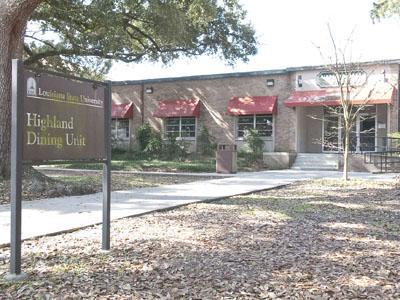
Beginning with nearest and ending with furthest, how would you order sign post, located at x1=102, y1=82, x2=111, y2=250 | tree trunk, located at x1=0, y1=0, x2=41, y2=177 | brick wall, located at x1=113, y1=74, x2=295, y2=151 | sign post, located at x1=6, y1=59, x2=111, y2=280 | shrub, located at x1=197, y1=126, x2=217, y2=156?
sign post, located at x1=6, y1=59, x2=111, y2=280
sign post, located at x1=102, y1=82, x2=111, y2=250
tree trunk, located at x1=0, y1=0, x2=41, y2=177
brick wall, located at x1=113, y1=74, x2=295, y2=151
shrub, located at x1=197, y1=126, x2=217, y2=156

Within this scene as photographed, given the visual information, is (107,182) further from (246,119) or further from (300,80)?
(246,119)

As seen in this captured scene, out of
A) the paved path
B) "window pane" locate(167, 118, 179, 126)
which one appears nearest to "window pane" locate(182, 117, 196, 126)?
"window pane" locate(167, 118, 179, 126)

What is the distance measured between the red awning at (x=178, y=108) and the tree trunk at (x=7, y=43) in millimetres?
17490

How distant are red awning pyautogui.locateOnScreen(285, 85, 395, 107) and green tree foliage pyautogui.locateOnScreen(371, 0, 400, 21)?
529 centimetres

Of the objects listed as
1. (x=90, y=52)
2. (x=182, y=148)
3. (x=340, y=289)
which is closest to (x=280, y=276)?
(x=340, y=289)

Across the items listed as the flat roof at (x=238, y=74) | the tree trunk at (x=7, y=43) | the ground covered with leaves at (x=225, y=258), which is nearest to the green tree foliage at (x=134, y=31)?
the flat roof at (x=238, y=74)

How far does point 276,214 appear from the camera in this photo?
28.3 feet

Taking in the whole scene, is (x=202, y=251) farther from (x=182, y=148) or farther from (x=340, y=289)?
(x=182, y=148)

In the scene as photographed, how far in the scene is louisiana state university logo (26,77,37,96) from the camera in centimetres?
471

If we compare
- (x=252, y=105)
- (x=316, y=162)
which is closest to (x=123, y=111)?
(x=252, y=105)

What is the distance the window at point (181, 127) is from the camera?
2960 centimetres

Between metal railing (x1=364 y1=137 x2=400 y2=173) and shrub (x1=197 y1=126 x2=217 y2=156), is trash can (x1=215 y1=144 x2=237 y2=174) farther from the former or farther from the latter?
shrub (x1=197 y1=126 x2=217 y2=156)

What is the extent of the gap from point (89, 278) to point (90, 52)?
17957 mm

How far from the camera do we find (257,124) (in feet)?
90.6
